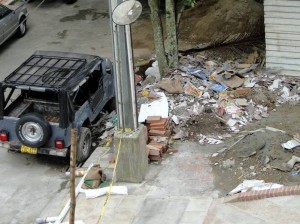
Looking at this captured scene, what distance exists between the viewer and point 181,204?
36.6 ft

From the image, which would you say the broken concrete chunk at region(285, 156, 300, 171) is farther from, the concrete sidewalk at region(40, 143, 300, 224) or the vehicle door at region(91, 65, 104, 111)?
the vehicle door at region(91, 65, 104, 111)

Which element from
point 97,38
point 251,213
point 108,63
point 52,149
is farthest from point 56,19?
point 251,213

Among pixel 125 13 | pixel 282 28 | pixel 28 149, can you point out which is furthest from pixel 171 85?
pixel 125 13

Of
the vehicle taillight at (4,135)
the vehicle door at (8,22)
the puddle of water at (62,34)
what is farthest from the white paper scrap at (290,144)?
the vehicle door at (8,22)

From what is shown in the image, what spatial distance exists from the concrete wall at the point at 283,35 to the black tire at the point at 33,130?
618 cm

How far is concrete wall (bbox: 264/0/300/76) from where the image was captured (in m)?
15.1

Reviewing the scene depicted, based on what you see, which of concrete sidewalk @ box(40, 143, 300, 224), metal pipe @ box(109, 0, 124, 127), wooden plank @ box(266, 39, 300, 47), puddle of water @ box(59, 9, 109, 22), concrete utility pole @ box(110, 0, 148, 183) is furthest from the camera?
puddle of water @ box(59, 9, 109, 22)

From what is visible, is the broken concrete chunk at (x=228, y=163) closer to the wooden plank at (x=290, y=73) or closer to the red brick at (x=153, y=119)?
the red brick at (x=153, y=119)

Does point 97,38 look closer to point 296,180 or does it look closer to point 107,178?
point 107,178

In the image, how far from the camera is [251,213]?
10.8 m

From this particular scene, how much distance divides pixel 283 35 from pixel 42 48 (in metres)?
7.68

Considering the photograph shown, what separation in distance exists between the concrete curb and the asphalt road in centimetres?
340

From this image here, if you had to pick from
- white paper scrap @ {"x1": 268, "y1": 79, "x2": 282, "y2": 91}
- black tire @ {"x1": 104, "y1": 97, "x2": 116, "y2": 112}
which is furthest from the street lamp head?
white paper scrap @ {"x1": 268, "y1": 79, "x2": 282, "y2": 91}

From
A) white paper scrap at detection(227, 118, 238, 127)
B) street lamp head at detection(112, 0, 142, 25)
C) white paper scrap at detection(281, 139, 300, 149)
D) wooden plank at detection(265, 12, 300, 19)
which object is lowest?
white paper scrap at detection(227, 118, 238, 127)
